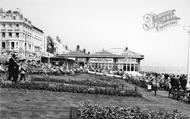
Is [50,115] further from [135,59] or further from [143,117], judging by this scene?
[135,59]

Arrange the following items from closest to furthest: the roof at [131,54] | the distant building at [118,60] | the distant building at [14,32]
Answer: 1. the roof at [131,54]
2. the distant building at [118,60]
3. the distant building at [14,32]

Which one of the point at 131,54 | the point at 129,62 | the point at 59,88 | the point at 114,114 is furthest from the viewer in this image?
the point at 131,54

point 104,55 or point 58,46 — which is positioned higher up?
point 58,46

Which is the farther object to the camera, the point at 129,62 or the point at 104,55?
the point at 129,62

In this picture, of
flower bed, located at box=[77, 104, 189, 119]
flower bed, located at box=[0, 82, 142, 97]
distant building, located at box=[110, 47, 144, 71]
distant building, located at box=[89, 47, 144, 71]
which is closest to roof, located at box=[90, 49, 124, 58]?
distant building, located at box=[89, 47, 144, 71]

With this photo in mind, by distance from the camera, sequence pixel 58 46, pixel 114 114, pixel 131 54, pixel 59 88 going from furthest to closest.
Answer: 1. pixel 58 46
2. pixel 131 54
3. pixel 59 88
4. pixel 114 114

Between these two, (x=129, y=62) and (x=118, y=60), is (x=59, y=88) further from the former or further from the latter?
(x=129, y=62)

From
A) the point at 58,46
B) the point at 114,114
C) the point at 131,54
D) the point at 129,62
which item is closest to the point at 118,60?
the point at 129,62

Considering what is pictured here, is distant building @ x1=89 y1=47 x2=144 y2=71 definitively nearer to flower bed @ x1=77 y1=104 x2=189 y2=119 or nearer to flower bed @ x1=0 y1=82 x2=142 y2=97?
flower bed @ x1=0 y1=82 x2=142 y2=97

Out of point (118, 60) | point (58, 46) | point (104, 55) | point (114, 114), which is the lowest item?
point (114, 114)

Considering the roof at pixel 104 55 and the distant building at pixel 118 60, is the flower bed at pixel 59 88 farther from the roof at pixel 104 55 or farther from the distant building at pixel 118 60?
the distant building at pixel 118 60

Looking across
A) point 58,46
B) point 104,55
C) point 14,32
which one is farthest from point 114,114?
point 58,46

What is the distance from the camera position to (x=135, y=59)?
49.5m

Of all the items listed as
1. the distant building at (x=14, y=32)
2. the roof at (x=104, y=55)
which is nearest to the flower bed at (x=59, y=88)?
the roof at (x=104, y=55)
